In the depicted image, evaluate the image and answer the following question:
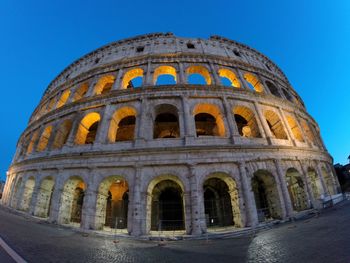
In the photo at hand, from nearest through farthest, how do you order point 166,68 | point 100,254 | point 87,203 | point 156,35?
point 100,254, point 87,203, point 166,68, point 156,35

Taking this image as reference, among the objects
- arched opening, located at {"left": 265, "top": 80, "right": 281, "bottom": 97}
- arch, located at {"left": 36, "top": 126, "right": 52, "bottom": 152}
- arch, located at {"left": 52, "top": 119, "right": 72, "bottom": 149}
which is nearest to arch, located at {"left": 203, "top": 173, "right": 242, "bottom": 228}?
arched opening, located at {"left": 265, "top": 80, "right": 281, "bottom": 97}

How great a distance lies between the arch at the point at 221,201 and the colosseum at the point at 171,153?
82 millimetres

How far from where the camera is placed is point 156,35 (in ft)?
67.2

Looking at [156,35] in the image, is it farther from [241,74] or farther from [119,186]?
[119,186]

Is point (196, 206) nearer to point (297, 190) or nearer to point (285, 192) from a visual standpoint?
point (285, 192)

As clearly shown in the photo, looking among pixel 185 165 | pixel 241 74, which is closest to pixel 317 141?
pixel 241 74

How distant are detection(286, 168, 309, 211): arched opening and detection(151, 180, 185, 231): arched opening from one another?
864 centimetres

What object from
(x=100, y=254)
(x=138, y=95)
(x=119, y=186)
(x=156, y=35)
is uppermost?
(x=156, y=35)

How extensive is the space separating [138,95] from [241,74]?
9.79 metres

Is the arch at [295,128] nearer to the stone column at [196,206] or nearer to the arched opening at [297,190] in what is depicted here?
the arched opening at [297,190]

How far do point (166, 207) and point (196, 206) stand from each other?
453cm

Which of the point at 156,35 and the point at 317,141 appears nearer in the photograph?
the point at 317,141

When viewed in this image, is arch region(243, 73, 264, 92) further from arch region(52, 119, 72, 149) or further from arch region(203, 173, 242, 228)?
arch region(52, 119, 72, 149)

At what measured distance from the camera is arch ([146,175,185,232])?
42.8 feet
